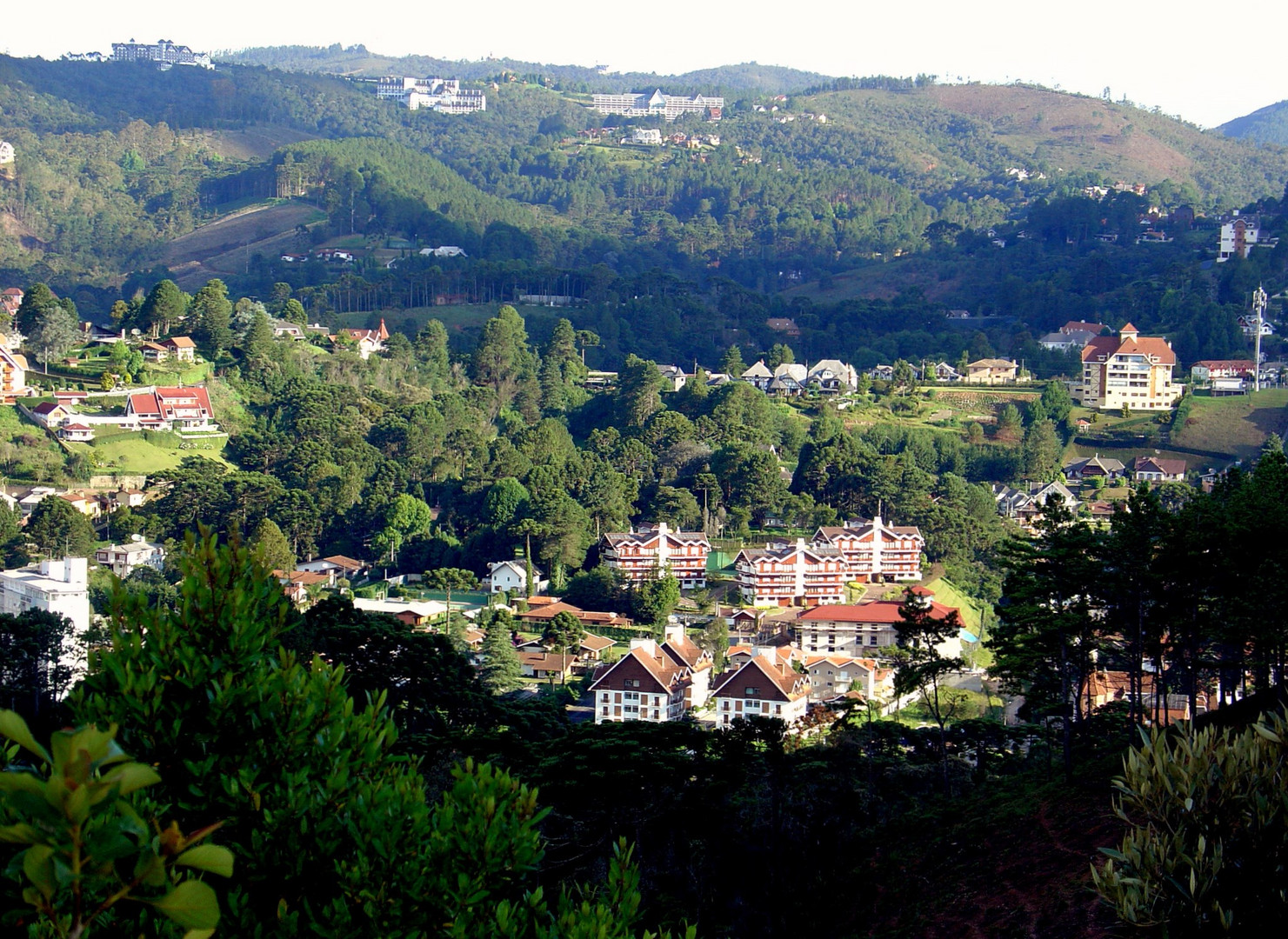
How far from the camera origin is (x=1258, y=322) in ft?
178

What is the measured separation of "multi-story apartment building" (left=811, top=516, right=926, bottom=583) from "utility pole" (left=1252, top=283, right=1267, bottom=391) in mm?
19910

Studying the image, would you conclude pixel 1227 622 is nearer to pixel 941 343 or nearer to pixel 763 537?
pixel 763 537

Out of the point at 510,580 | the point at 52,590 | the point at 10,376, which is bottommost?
the point at 510,580

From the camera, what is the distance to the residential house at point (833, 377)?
177 feet

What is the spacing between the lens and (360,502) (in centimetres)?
3959

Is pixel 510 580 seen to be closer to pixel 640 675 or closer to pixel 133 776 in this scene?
pixel 640 675

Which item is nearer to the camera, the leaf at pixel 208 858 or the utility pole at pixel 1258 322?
the leaf at pixel 208 858

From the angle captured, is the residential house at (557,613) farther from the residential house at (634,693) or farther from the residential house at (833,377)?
the residential house at (833,377)

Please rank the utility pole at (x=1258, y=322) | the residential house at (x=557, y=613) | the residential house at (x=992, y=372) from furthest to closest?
the residential house at (x=992, y=372) < the utility pole at (x=1258, y=322) < the residential house at (x=557, y=613)

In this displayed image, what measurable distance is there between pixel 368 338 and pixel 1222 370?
99.1ft

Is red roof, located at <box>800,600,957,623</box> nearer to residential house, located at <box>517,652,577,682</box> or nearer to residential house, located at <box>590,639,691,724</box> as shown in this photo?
residential house, located at <box>517,652,577,682</box>


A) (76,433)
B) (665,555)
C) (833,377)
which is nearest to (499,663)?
(665,555)

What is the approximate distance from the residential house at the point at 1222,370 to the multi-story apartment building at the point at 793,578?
23416 mm

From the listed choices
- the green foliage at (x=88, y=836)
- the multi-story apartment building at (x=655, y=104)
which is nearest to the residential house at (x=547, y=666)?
the green foliage at (x=88, y=836)
